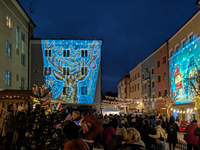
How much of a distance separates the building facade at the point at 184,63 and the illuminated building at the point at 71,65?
376 inches

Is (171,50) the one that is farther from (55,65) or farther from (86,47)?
(55,65)

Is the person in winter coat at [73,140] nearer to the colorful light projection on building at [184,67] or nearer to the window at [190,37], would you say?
the colorful light projection on building at [184,67]

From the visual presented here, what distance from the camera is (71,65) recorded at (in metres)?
31.5

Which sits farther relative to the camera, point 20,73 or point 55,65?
point 55,65

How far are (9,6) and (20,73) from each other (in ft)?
23.5

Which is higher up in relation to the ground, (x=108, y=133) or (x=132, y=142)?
(x=132, y=142)

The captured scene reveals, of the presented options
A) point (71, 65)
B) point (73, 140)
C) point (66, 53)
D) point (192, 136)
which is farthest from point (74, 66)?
point (73, 140)

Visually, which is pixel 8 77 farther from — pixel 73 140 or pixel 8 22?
pixel 73 140

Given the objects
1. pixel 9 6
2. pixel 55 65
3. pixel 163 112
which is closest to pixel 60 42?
pixel 55 65

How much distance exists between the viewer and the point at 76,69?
31406 millimetres

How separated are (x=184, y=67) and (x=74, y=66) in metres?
14.1

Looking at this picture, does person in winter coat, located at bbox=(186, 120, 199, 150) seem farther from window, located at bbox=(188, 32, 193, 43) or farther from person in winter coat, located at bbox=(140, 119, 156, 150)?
window, located at bbox=(188, 32, 193, 43)

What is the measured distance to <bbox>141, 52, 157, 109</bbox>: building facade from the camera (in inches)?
1453

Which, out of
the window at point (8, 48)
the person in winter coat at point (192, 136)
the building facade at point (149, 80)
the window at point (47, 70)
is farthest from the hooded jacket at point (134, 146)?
the building facade at point (149, 80)
